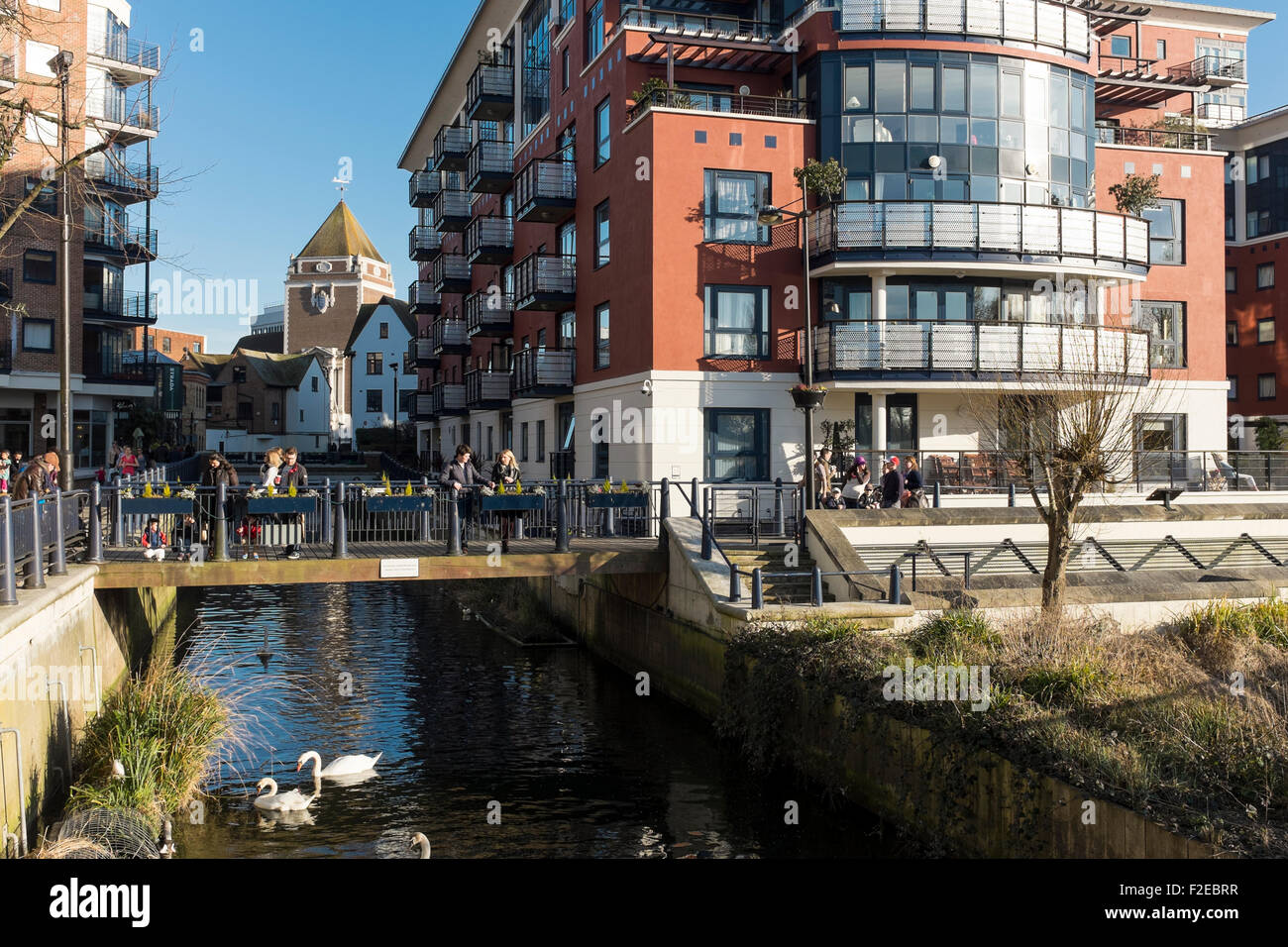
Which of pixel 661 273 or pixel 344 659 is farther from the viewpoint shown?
pixel 661 273

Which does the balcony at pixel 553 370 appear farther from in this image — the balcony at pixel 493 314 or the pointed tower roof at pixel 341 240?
the pointed tower roof at pixel 341 240

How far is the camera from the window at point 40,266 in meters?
41.4

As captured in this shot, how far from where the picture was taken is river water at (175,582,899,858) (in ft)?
37.5

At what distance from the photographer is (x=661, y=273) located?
25125 millimetres

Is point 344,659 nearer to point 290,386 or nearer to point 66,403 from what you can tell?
point 66,403

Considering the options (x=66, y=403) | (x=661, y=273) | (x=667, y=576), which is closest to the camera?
(x=66, y=403)

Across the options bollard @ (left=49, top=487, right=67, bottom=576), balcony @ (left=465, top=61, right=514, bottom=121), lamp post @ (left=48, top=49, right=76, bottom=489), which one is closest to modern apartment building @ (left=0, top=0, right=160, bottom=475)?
balcony @ (left=465, top=61, right=514, bottom=121)

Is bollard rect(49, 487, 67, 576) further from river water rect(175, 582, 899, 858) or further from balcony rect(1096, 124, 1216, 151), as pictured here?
balcony rect(1096, 124, 1216, 151)

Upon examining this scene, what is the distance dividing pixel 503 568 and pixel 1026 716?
8901 mm

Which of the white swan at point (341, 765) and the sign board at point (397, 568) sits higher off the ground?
the sign board at point (397, 568)

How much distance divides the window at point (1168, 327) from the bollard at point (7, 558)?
26.8 m

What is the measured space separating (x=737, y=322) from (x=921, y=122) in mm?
6310

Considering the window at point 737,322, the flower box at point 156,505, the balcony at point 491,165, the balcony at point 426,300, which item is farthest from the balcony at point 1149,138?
the balcony at point 426,300
